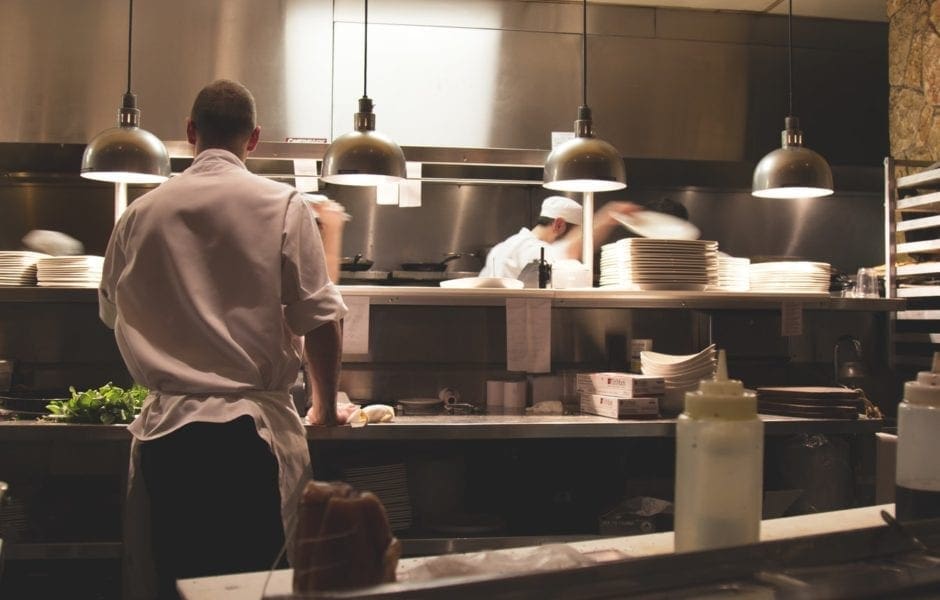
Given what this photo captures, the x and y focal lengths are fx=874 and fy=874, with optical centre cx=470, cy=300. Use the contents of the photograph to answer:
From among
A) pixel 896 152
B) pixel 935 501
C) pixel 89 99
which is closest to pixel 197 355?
pixel 935 501

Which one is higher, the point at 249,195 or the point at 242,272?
the point at 249,195

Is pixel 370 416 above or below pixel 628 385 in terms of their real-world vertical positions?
below

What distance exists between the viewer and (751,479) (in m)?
1.10

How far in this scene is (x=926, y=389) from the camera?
1.33m

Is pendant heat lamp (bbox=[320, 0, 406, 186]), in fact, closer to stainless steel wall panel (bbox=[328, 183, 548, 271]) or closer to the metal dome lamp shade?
the metal dome lamp shade

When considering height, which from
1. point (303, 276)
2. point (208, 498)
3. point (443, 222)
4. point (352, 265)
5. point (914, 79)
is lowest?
point (208, 498)

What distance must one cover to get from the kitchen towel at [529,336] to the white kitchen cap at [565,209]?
6.42 ft

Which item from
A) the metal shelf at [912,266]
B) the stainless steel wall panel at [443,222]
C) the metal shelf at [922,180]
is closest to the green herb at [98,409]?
the stainless steel wall panel at [443,222]

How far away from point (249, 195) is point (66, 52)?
3823mm

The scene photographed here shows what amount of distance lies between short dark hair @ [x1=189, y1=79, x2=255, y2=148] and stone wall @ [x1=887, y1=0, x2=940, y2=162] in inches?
164

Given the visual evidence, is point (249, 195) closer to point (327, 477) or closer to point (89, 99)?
point (327, 477)

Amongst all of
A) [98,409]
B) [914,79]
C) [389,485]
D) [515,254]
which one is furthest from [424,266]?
[914,79]

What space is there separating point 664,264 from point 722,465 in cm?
303

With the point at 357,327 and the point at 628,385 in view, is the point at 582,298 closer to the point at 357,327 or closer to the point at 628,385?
the point at 628,385
